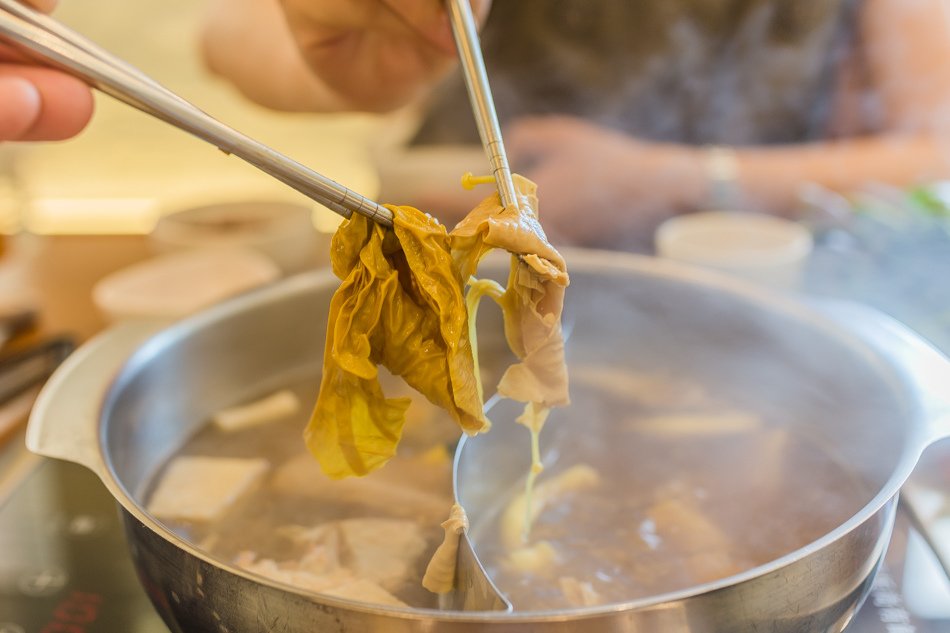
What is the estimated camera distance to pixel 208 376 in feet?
4.92

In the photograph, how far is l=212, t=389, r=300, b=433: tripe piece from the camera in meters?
1.51

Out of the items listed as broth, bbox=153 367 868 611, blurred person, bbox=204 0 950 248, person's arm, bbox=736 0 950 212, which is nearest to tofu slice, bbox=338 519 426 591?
broth, bbox=153 367 868 611

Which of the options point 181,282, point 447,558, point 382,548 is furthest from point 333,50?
point 447,558

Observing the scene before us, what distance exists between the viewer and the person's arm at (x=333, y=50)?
146 centimetres

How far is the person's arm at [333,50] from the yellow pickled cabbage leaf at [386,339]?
23.3 inches

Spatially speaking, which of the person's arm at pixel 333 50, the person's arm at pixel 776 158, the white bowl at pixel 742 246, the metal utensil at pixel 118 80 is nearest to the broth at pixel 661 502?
the white bowl at pixel 742 246

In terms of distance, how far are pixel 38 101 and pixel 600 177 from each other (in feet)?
6.60

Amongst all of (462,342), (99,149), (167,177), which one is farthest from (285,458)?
(99,149)

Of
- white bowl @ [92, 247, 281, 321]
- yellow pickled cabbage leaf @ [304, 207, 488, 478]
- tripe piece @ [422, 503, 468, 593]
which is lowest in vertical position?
white bowl @ [92, 247, 281, 321]

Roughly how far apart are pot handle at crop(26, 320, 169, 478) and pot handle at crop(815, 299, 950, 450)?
1.00 meters

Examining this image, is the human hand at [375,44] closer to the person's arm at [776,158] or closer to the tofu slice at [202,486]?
the tofu slice at [202,486]

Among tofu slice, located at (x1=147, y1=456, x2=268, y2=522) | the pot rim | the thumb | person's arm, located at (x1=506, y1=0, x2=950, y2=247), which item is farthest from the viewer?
person's arm, located at (x1=506, y1=0, x2=950, y2=247)

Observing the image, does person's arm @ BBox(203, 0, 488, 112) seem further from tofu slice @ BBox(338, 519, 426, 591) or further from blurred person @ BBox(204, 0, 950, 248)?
tofu slice @ BBox(338, 519, 426, 591)

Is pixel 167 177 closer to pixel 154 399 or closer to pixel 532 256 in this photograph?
pixel 154 399
